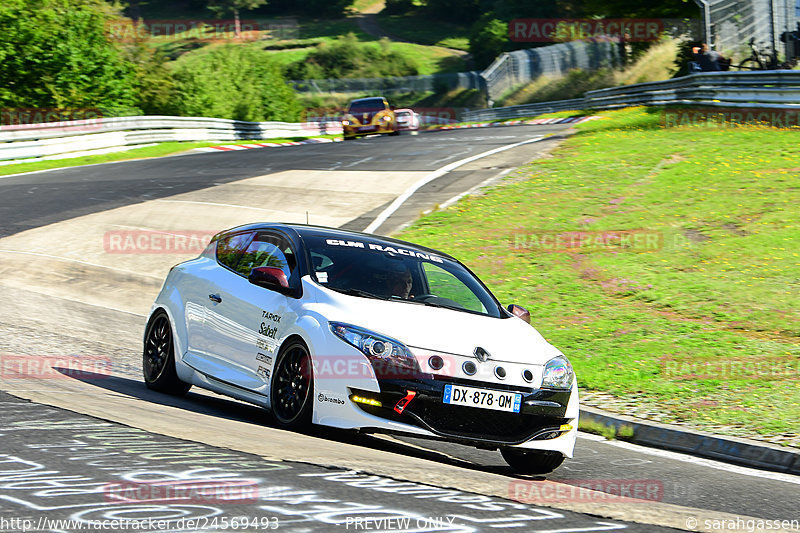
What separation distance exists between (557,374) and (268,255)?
8.40 ft

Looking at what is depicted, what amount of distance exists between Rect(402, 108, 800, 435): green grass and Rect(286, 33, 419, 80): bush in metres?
79.2

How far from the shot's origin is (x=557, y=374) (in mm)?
7035

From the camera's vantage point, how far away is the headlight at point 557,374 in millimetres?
6945

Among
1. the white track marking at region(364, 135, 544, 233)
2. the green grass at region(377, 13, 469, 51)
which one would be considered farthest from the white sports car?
the green grass at region(377, 13, 469, 51)

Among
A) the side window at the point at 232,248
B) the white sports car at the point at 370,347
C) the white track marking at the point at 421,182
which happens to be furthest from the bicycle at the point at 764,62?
the white sports car at the point at 370,347

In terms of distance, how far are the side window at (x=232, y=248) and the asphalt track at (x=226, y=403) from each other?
123 centimetres

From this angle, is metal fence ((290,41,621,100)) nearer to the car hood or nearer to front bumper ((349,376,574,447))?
the car hood

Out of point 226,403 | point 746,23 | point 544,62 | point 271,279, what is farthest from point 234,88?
point 271,279

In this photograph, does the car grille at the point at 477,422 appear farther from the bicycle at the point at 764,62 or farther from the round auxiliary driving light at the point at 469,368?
the bicycle at the point at 764,62

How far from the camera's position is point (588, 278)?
1391cm

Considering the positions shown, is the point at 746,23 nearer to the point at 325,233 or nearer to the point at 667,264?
the point at 667,264

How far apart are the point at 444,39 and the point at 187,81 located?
70.8 metres

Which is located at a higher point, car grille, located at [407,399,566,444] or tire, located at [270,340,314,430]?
tire, located at [270,340,314,430]

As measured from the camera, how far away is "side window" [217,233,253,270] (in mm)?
8477
